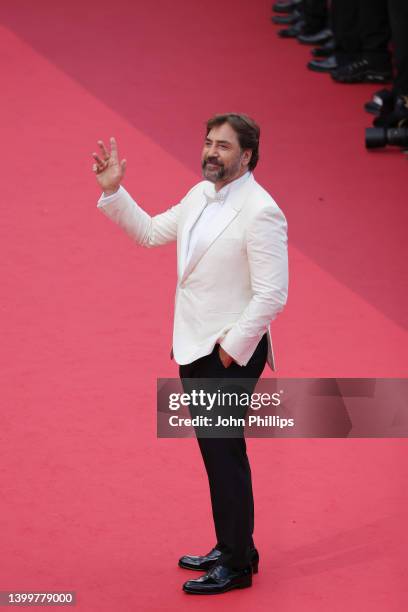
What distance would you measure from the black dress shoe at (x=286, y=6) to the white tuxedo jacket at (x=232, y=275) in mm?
5746

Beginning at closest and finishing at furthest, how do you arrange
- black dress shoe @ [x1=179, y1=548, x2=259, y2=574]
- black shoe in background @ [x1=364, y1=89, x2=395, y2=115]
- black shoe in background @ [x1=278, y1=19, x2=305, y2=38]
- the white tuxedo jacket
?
the white tuxedo jacket < black dress shoe @ [x1=179, y1=548, x2=259, y2=574] < black shoe in background @ [x1=364, y1=89, x2=395, y2=115] < black shoe in background @ [x1=278, y1=19, x2=305, y2=38]

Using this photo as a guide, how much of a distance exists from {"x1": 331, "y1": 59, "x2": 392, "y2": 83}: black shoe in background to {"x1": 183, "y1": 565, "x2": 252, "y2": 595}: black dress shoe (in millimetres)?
4818

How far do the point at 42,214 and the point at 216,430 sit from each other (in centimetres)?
296

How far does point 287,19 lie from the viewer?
8.95 metres

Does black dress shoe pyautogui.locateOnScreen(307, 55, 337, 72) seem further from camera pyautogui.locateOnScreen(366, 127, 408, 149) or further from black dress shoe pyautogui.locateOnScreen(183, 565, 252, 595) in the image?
black dress shoe pyautogui.locateOnScreen(183, 565, 252, 595)

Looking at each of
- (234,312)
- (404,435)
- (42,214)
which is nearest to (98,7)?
(42,214)

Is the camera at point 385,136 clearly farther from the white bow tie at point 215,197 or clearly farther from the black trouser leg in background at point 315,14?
the white bow tie at point 215,197

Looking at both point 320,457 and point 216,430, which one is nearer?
point 216,430

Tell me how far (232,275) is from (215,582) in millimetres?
966

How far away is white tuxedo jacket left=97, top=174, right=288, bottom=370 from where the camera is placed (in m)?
3.42

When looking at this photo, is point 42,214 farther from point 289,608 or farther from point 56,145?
point 289,608

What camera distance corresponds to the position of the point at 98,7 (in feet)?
30.4

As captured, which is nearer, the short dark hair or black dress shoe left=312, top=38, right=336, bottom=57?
the short dark hair

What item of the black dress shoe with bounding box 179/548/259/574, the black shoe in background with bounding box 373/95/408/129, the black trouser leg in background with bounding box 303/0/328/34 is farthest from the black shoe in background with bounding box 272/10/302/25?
the black dress shoe with bounding box 179/548/259/574
